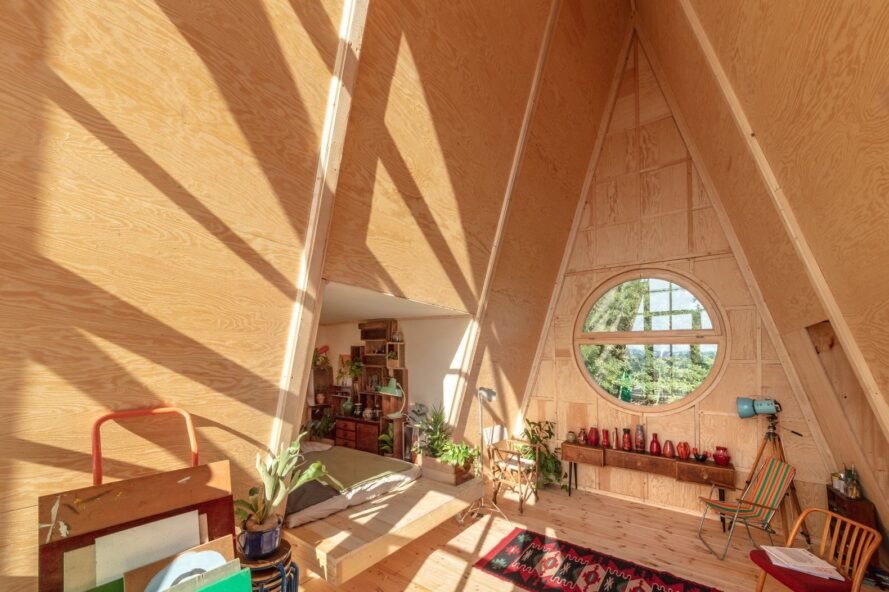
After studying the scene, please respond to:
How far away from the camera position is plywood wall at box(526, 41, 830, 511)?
4406 mm

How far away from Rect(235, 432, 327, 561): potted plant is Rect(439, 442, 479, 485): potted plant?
1.90 meters

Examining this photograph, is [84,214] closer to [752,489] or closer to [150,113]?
[150,113]

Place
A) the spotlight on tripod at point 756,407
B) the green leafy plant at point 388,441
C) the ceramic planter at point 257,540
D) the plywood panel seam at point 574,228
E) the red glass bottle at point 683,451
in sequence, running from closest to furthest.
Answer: the ceramic planter at point 257,540
the spotlight on tripod at point 756,407
the red glass bottle at point 683,451
the green leafy plant at point 388,441
the plywood panel seam at point 574,228

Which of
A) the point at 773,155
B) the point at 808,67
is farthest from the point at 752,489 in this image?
the point at 808,67

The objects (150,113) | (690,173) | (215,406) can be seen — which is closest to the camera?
(150,113)

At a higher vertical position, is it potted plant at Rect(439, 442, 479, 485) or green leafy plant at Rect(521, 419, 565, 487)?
potted plant at Rect(439, 442, 479, 485)

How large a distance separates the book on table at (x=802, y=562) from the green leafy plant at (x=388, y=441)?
12.7 feet

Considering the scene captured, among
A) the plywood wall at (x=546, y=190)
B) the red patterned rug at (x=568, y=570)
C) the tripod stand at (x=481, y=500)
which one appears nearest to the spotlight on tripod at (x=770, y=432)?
the red patterned rug at (x=568, y=570)

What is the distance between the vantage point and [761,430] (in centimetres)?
435

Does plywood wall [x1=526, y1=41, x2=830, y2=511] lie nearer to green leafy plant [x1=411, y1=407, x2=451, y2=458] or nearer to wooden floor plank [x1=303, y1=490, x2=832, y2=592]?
wooden floor plank [x1=303, y1=490, x2=832, y2=592]

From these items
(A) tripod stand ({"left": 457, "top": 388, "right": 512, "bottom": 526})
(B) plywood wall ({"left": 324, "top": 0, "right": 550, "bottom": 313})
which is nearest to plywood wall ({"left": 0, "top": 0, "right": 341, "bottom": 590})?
(B) plywood wall ({"left": 324, "top": 0, "right": 550, "bottom": 313})

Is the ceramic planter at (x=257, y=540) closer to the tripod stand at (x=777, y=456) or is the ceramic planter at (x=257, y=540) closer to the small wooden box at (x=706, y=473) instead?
the small wooden box at (x=706, y=473)

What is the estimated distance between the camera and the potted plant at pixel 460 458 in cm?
414

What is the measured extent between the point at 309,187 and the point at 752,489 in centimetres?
516
